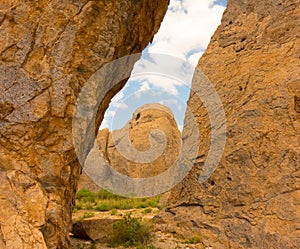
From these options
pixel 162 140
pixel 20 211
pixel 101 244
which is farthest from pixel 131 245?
pixel 162 140

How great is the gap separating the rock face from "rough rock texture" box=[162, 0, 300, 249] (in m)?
10.3

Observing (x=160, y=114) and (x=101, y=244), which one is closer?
(x=101, y=244)

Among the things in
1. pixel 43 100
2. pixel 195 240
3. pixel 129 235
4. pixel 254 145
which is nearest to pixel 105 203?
pixel 129 235

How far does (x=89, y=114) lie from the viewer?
400 centimetres

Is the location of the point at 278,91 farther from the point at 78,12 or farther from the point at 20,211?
the point at 20,211

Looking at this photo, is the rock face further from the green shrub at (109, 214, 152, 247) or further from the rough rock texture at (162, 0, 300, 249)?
the green shrub at (109, 214, 152, 247)

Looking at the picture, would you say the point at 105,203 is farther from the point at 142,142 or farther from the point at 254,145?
the point at 254,145

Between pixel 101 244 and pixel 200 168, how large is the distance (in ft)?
9.72

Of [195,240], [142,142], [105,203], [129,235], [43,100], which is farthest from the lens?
[142,142]

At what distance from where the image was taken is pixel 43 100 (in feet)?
11.8

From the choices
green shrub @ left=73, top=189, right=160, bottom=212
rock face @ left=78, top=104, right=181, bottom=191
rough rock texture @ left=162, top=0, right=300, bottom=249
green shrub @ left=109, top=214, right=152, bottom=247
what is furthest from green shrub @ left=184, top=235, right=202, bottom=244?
rock face @ left=78, top=104, right=181, bottom=191

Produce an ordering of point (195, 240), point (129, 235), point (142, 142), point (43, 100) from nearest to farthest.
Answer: point (43, 100) < point (129, 235) < point (195, 240) < point (142, 142)

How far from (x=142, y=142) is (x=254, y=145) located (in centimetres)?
1223

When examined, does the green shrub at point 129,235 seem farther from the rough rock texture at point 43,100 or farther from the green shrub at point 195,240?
the rough rock texture at point 43,100
